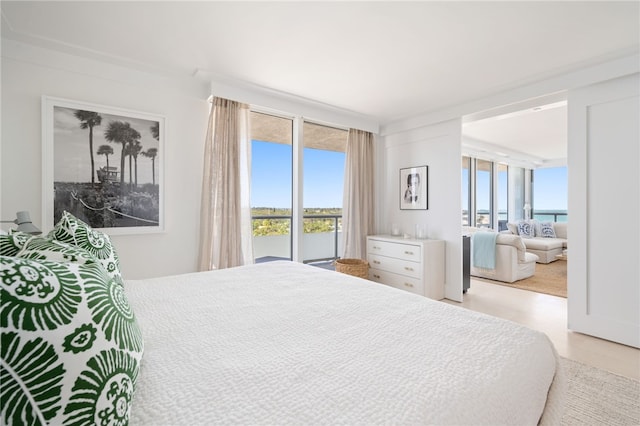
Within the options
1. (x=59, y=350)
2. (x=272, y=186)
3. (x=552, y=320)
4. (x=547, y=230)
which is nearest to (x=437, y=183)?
(x=552, y=320)

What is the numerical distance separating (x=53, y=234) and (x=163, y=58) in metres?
2.11

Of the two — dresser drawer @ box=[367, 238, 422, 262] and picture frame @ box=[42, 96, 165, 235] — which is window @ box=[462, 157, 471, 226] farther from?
picture frame @ box=[42, 96, 165, 235]

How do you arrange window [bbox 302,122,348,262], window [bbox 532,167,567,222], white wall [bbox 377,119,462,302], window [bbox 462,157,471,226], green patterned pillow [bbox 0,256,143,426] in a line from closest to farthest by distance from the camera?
green patterned pillow [bbox 0,256,143,426] < white wall [bbox 377,119,462,302] < window [bbox 302,122,348,262] < window [bbox 462,157,471,226] < window [bbox 532,167,567,222]

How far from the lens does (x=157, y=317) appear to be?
126 centimetres

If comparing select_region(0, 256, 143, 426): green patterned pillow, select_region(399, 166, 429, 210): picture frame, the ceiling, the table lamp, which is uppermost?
the ceiling

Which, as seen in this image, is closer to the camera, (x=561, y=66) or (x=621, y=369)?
(x=621, y=369)

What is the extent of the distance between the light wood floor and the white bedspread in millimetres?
1963

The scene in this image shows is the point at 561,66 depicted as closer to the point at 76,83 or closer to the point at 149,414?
the point at 149,414

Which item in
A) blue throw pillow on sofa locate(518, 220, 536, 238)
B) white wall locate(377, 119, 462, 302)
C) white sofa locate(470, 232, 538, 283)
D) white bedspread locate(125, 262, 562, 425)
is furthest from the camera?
blue throw pillow on sofa locate(518, 220, 536, 238)

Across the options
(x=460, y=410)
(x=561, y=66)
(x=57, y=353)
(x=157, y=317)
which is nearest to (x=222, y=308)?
(x=157, y=317)

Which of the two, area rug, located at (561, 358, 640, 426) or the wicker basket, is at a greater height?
the wicker basket

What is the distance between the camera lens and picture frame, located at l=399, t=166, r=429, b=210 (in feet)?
14.1

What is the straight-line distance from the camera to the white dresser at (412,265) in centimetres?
377

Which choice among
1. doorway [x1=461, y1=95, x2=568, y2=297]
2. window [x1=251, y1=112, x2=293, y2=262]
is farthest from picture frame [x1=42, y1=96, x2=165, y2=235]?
doorway [x1=461, y1=95, x2=568, y2=297]
